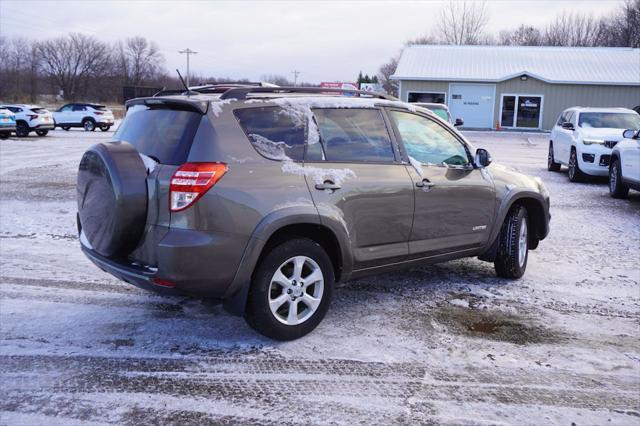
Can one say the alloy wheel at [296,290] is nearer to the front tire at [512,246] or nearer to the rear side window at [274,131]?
the rear side window at [274,131]

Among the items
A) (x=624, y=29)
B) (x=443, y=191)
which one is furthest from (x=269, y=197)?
(x=624, y=29)

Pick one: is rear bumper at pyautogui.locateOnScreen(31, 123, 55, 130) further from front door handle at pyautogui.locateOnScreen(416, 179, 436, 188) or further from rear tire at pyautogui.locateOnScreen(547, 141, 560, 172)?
front door handle at pyautogui.locateOnScreen(416, 179, 436, 188)

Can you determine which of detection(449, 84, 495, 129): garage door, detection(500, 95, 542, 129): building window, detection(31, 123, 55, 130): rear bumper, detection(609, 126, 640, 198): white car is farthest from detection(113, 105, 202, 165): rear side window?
detection(500, 95, 542, 129): building window

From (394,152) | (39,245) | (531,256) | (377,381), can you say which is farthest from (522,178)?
(39,245)

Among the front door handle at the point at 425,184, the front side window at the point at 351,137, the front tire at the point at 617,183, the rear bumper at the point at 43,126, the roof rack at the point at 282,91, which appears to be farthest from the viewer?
the rear bumper at the point at 43,126

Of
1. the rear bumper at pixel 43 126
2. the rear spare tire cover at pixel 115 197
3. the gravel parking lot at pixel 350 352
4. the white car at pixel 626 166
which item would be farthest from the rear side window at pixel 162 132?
the rear bumper at pixel 43 126

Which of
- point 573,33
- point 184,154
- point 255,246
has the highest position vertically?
point 573,33

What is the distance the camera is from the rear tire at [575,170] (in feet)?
44.3

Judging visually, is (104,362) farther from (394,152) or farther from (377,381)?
(394,152)

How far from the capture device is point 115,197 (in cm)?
396

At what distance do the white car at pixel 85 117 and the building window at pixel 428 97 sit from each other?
18.5 metres

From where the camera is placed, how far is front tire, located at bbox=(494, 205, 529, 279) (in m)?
5.91

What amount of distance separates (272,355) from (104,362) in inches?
44.3

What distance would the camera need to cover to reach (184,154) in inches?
155
